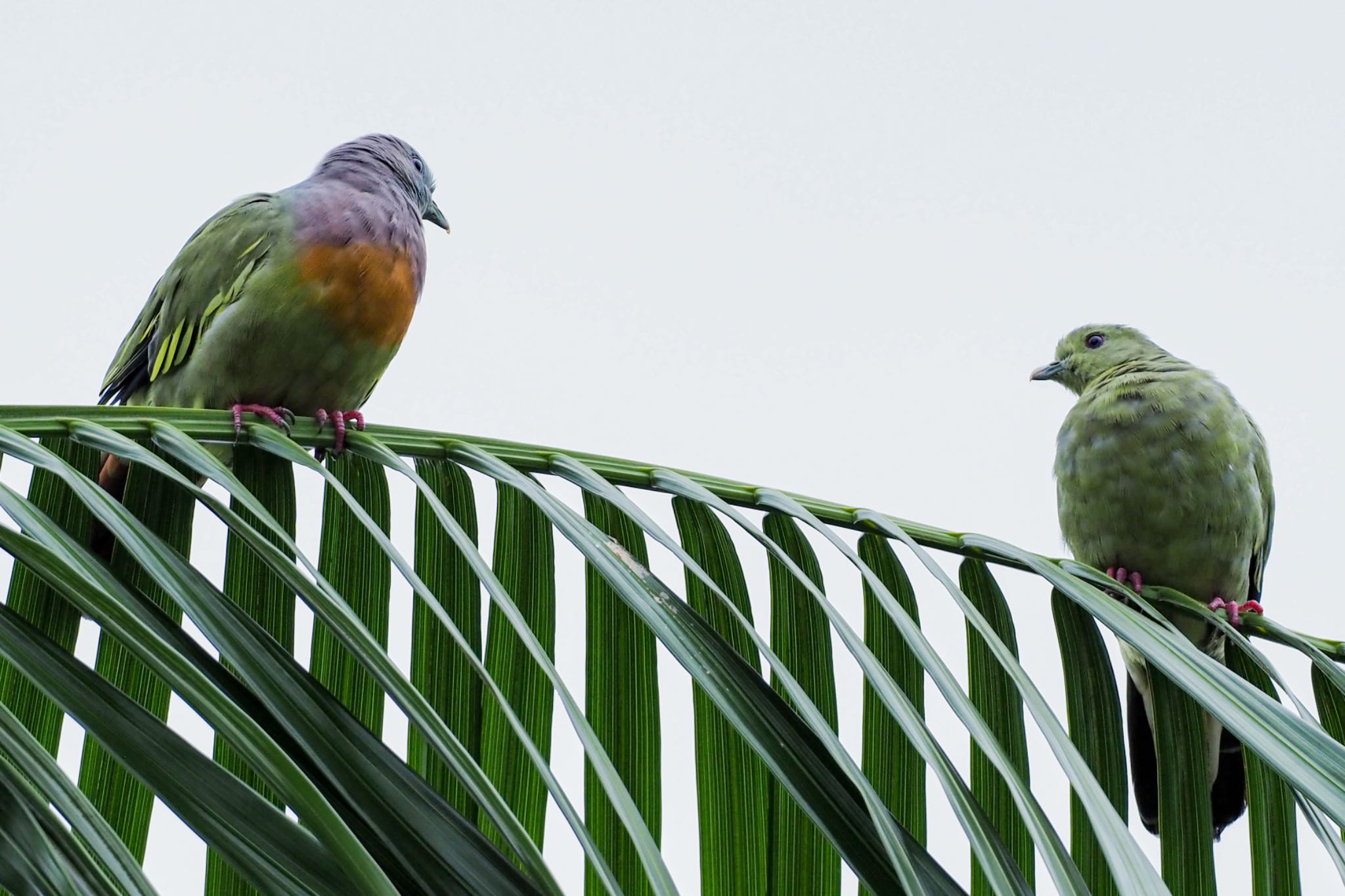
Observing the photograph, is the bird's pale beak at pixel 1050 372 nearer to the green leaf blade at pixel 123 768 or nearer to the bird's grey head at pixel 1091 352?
the bird's grey head at pixel 1091 352

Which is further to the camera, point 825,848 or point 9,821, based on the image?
point 825,848

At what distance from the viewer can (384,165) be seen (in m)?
4.37

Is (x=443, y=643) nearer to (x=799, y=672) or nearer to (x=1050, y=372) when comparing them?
(x=799, y=672)

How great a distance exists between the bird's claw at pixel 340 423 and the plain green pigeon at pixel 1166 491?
7.22ft

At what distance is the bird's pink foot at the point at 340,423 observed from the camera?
216 centimetres

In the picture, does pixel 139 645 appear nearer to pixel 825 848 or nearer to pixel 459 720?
pixel 459 720

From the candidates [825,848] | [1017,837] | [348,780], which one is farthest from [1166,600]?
[348,780]

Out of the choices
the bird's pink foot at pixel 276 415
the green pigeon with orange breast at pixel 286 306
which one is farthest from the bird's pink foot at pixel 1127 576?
the bird's pink foot at pixel 276 415

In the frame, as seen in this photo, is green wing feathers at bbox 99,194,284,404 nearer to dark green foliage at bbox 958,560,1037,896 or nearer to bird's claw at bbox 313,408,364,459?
bird's claw at bbox 313,408,364,459

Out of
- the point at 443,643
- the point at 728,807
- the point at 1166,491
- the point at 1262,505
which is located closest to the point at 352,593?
the point at 443,643

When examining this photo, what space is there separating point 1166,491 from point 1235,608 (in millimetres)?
1167

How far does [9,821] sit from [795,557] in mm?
1243

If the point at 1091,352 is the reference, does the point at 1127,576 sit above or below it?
below

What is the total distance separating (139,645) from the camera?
46.8 inches
